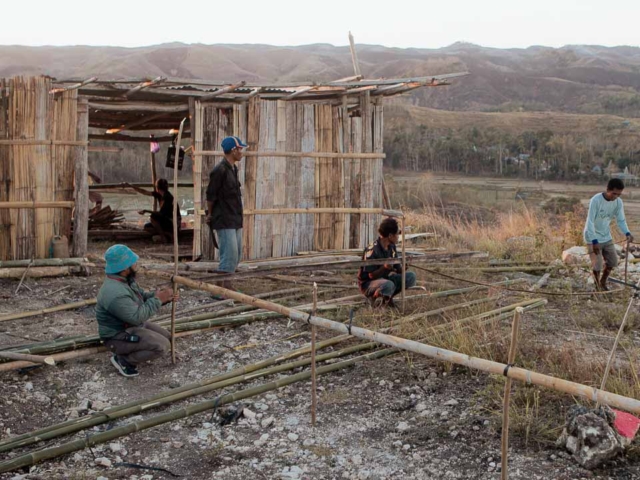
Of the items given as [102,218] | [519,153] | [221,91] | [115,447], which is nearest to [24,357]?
[115,447]

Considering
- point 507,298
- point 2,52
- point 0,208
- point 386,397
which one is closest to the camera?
point 386,397

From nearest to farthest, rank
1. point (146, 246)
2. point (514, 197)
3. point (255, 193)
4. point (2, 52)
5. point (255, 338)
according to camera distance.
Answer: point (255, 338), point (255, 193), point (146, 246), point (514, 197), point (2, 52)

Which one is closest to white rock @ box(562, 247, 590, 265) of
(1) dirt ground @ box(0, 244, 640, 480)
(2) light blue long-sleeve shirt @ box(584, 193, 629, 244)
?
(2) light blue long-sleeve shirt @ box(584, 193, 629, 244)

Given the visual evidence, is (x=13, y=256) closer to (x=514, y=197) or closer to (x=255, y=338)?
(x=255, y=338)

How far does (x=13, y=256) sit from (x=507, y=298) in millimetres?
5849

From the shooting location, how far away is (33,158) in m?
8.83

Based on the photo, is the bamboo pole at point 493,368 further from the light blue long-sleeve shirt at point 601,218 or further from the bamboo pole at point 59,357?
the light blue long-sleeve shirt at point 601,218

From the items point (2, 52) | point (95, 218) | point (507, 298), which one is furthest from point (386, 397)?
point (2, 52)

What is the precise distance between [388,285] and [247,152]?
3.18 meters

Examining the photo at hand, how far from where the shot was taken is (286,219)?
9734mm

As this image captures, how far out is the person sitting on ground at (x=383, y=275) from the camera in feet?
22.9

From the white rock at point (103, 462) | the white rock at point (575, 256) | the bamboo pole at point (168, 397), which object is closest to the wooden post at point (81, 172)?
the bamboo pole at point (168, 397)

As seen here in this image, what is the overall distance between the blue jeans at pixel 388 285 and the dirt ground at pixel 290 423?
789 mm

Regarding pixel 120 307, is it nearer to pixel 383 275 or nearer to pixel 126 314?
pixel 126 314
